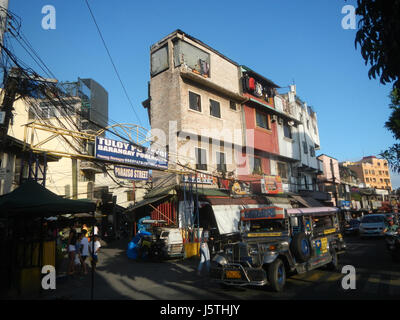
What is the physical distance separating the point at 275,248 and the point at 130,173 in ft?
27.8

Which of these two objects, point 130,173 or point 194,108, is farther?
point 194,108

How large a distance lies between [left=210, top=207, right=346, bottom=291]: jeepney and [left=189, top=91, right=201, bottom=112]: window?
12185 mm

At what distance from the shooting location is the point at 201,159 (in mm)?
21234

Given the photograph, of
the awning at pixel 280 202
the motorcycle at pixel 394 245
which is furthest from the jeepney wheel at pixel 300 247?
the awning at pixel 280 202

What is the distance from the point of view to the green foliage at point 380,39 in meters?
5.46

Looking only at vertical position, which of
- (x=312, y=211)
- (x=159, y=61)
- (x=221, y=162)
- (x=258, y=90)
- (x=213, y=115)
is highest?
(x=159, y=61)

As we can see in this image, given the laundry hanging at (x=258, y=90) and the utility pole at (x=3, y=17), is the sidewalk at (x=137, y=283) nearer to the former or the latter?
the utility pole at (x=3, y=17)

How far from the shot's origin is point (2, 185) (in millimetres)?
16750

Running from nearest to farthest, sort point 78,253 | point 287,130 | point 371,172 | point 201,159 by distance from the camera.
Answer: point 78,253
point 201,159
point 287,130
point 371,172

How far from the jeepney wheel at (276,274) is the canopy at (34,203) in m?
5.73

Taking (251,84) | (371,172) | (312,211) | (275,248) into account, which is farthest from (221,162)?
(371,172)

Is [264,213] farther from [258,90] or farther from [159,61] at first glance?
[258,90]
